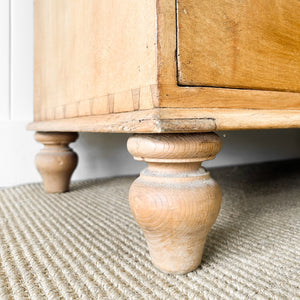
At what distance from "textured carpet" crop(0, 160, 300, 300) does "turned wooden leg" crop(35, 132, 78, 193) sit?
5 centimetres

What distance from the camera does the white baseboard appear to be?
0.85 metres

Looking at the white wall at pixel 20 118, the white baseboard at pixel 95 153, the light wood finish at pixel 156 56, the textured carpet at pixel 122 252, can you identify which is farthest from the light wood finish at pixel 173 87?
the white wall at pixel 20 118

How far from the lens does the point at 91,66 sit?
1.53 ft

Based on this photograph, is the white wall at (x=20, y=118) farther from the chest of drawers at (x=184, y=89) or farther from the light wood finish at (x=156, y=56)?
the chest of drawers at (x=184, y=89)

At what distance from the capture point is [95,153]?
3.12 ft

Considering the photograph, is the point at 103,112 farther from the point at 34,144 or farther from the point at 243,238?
the point at 34,144

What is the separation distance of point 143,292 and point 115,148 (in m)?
0.67

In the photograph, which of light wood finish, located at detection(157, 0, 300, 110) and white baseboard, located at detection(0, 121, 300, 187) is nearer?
light wood finish, located at detection(157, 0, 300, 110)

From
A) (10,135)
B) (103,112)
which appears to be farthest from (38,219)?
(10,135)

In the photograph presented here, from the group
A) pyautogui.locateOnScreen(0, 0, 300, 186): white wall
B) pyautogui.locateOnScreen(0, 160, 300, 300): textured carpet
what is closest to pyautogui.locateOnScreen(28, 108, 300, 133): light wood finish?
pyautogui.locateOnScreen(0, 160, 300, 300): textured carpet

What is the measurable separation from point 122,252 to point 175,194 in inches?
5.9

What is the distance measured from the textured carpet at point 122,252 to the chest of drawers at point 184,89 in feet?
0.14

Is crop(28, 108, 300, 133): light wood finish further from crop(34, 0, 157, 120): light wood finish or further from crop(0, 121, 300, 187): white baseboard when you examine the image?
crop(0, 121, 300, 187): white baseboard

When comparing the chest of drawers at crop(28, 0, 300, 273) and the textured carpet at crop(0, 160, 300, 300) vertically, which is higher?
the chest of drawers at crop(28, 0, 300, 273)
